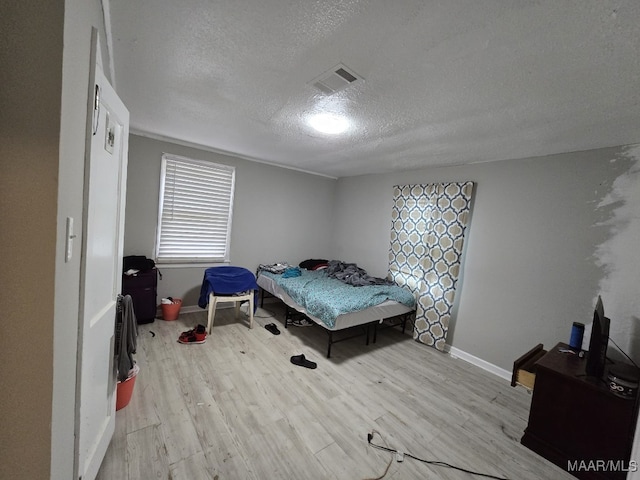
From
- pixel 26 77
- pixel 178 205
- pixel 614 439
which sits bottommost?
pixel 614 439

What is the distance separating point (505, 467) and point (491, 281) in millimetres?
1766

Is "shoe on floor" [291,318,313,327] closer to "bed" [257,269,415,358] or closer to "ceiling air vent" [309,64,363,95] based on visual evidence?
"bed" [257,269,415,358]

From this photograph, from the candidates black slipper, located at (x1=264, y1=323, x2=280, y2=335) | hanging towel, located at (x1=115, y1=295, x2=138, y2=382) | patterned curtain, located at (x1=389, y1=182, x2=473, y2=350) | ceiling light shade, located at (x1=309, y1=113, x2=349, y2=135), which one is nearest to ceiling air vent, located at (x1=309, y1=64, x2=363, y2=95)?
ceiling light shade, located at (x1=309, y1=113, x2=349, y2=135)

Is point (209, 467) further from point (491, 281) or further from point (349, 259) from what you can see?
point (349, 259)

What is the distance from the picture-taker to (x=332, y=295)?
314cm

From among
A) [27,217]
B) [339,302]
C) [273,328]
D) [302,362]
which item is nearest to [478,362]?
[339,302]

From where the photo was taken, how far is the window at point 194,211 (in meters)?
3.50

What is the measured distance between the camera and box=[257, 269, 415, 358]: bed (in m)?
2.81

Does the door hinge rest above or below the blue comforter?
above

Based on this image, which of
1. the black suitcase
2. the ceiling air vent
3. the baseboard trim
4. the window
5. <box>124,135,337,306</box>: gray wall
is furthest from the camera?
the window

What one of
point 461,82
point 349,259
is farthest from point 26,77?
point 349,259

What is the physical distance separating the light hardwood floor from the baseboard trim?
98mm

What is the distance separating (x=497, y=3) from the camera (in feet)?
3.25

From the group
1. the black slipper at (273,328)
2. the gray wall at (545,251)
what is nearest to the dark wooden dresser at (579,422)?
the gray wall at (545,251)
